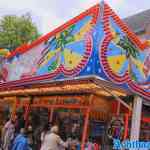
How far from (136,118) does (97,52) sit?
8.33 feet

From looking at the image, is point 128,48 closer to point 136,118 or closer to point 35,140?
point 136,118

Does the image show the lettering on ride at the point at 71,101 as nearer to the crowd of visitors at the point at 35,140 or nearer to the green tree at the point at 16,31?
the crowd of visitors at the point at 35,140

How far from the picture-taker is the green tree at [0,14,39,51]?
110 feet

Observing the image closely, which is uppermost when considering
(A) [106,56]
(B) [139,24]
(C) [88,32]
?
(B) [139,24]

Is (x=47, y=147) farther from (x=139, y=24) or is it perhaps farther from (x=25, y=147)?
(x=139, y=24)

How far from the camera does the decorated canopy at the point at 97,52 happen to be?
10.3m

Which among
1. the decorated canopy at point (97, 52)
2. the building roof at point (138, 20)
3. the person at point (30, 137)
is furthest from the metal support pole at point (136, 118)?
the building roof at point (138, 20)

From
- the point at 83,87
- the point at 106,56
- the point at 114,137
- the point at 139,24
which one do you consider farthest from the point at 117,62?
the point at 139,24

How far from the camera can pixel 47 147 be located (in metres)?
10.7

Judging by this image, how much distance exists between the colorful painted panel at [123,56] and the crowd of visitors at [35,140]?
224 centimetres

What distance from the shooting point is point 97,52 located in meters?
10.2

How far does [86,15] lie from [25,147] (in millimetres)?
4171

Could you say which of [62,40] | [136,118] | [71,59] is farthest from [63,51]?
[136,118]

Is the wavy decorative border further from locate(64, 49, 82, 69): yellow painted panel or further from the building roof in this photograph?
the building roof
